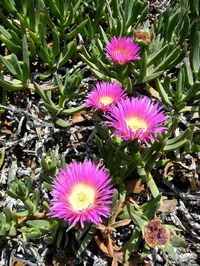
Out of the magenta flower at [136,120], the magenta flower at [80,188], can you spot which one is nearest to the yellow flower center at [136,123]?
the magenta flower at [136,120]

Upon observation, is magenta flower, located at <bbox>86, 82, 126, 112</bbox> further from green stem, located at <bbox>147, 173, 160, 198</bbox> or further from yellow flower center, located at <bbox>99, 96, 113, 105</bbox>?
green stem, located at <bbox>147, 173, 160, 198</bbox>

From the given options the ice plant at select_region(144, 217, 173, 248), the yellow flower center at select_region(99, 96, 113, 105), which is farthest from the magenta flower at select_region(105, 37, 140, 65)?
the ice plant at select_region(144, 217, 173, 248)

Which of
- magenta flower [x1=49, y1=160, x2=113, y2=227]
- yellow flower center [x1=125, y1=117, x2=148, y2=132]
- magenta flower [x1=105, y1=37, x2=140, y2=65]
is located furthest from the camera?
magenta flower [x1=105, y1=37, x2=140, y2=65]

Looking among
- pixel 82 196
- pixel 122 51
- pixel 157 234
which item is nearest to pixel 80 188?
pixel 82 196

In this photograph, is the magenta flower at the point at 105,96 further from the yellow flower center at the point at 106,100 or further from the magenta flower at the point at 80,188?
the magenta flower at the point at 80,188

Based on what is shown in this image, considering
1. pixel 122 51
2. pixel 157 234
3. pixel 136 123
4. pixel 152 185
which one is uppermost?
pixel 122 51

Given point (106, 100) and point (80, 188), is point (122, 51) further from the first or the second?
point (80, 188)
